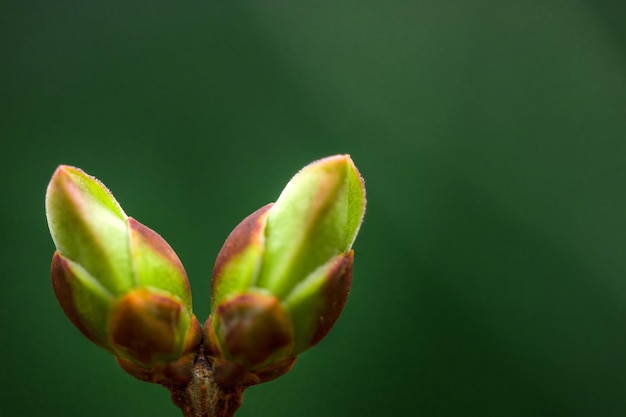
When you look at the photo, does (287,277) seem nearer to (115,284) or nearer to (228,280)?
(228,280)

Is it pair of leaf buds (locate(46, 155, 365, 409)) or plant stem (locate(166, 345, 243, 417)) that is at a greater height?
pair of leaf buds (locate(46, 155, 365, 409))

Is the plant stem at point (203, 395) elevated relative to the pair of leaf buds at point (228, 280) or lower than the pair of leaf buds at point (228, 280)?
lower

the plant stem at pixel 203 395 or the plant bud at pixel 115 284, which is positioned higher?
the plant bud at pixel 115 284

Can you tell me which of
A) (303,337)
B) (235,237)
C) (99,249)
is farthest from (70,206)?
(303,337)

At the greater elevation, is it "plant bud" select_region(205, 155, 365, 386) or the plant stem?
"plant bud" select_region(205, 155, 365, 386)

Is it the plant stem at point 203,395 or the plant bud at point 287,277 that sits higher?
the plant bud at point 287,277
